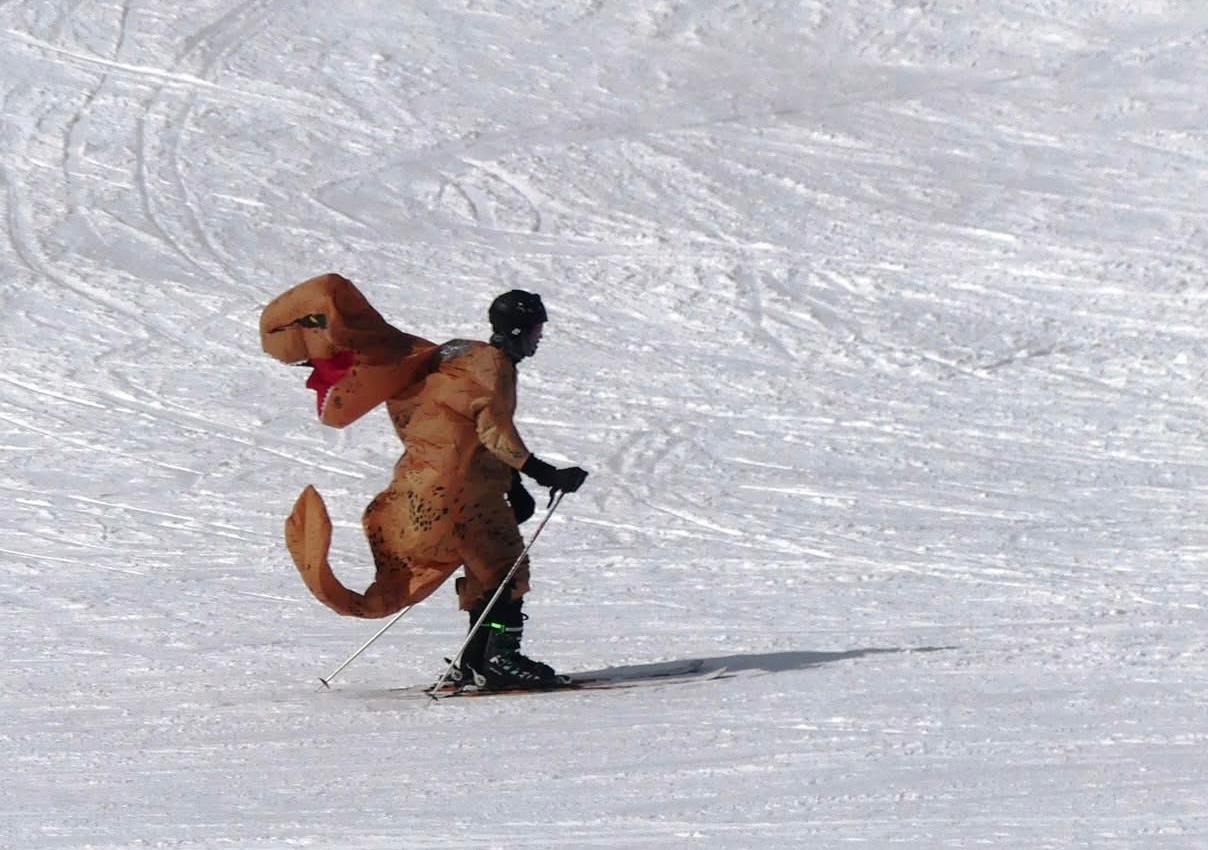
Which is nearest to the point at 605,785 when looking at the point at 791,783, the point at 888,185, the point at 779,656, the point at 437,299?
the point at 791,783

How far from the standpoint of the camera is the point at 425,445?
713 centimetres

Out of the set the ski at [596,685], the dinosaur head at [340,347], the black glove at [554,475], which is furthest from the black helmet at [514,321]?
the ski at [596,685]

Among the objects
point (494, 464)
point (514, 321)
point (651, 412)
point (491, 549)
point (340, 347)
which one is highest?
point (514, 321)

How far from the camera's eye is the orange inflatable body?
7016 mm

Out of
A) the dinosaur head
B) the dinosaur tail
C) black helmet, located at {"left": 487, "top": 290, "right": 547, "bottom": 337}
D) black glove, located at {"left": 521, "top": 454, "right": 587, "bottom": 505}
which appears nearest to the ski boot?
the dinosaur tail

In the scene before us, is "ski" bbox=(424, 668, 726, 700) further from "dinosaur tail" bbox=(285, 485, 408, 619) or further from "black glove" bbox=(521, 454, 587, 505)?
"black glove" bbox=(521, 454, 587, 505)

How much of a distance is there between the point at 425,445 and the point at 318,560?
0.52 metres

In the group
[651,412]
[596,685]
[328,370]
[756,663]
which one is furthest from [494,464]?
[651,412]

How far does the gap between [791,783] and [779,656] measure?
188 centimetres

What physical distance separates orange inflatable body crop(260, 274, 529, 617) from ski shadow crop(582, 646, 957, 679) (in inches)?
22.9

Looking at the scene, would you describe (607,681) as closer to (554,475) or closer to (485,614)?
(485,614)

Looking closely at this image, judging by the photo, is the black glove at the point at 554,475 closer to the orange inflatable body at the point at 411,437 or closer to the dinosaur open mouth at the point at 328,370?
the orange inflatable body at the point at 411,437

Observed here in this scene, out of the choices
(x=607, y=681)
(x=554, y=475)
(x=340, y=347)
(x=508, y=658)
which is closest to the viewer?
(x=554, y=475)

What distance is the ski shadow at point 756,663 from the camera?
736 centimetres
